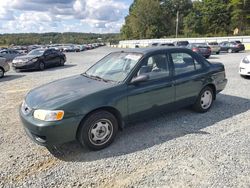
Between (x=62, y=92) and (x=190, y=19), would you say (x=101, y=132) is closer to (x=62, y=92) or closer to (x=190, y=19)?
(x=62, y=92)

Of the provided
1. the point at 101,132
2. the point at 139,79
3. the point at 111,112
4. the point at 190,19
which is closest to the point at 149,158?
the point at 101,132

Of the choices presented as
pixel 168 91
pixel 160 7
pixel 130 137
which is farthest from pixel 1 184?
pixel 160 7

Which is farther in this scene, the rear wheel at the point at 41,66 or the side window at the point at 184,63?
the rear wheel at the point at 41,66

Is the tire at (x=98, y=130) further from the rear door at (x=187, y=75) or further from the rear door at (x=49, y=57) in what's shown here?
the rear door at (x=49, y=57)

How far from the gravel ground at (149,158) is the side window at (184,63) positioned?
104 centimetres

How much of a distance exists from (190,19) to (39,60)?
2141 inches

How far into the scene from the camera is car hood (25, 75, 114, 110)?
3.67 m

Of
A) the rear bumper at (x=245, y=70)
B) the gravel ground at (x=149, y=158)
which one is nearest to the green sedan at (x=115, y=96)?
the gravel ground at (x=149, y=158)

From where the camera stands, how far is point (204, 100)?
5.54 m

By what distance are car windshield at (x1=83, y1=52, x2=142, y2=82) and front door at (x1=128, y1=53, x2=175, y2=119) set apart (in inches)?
8.1

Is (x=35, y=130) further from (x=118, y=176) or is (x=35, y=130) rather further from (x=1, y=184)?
(x=118, y=176)

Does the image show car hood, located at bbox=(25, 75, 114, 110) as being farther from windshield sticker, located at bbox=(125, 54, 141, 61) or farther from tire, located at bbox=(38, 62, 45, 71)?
tire, located at bbox=(38, 62, 45, 71)

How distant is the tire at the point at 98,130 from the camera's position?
3.72 metres

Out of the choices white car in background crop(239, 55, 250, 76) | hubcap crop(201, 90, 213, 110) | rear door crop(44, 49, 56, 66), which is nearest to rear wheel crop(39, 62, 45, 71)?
rear door crop(44, 49, 56, 66)
